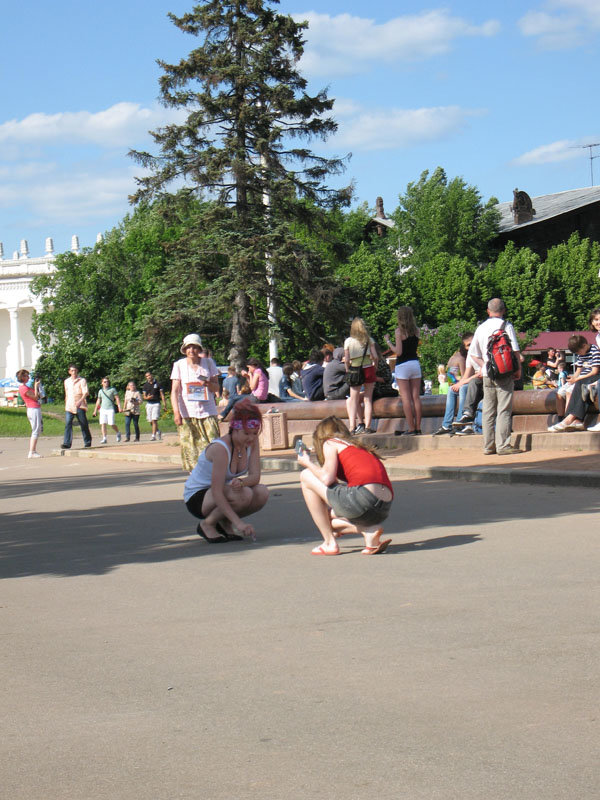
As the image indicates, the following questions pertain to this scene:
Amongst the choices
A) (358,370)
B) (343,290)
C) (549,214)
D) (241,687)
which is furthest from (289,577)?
(549,214)

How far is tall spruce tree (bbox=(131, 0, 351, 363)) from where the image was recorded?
42.1m

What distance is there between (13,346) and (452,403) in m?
110

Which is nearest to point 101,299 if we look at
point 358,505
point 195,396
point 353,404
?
point 353,404

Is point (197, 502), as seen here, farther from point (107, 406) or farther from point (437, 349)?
point (437, 349)

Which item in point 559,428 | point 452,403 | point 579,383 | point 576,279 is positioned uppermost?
point 576,279

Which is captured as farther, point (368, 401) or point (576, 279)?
point (576, 279)

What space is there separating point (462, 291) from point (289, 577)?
6845 centimetres

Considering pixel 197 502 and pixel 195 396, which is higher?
pixel 195 396

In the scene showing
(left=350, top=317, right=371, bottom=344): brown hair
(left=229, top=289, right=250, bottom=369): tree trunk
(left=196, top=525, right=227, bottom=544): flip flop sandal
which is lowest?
(left=196, top=525, right=227, bottom=544): flip flop sandal

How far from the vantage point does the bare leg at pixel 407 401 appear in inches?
711

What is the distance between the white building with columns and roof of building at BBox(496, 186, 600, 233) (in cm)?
4850

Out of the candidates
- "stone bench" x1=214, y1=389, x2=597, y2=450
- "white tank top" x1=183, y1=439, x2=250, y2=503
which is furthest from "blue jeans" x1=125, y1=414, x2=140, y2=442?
"white tank top" x1=183, y1=439, x2=250, y2=503

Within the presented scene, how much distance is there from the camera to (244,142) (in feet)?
141

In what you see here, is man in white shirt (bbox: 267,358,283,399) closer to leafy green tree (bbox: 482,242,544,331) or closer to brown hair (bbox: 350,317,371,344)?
brown hair (bbox: 350,317,371,344)
